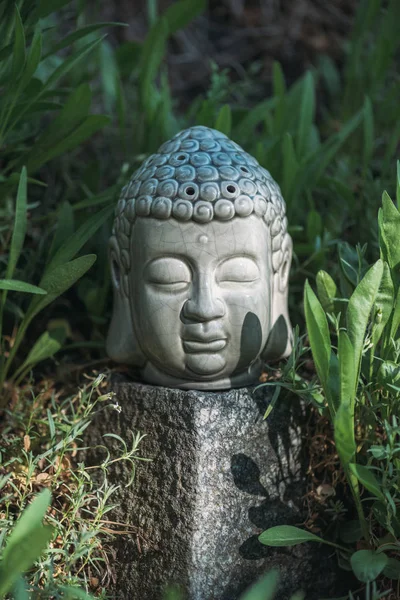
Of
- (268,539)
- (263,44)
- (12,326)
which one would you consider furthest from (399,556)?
(263,44)

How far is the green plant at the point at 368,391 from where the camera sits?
4.34 ft

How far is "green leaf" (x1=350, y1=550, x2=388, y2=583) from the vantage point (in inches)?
51.8

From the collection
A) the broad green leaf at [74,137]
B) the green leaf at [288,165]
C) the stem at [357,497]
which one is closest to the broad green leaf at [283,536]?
the stem at [357,497]

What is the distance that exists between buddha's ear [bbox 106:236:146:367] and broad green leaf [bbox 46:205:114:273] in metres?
0.05

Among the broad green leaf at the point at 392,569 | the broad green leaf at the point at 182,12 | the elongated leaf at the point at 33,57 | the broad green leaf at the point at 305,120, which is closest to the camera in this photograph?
the broad green leaf at the point at 392,569

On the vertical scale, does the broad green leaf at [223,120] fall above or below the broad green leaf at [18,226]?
above

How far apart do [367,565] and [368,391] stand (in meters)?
0.33

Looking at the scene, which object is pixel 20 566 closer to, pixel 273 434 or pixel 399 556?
pixel 273 434

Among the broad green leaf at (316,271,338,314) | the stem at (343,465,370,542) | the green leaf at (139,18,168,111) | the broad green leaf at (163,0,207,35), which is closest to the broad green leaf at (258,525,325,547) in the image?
the stem at (343,465,370,542)

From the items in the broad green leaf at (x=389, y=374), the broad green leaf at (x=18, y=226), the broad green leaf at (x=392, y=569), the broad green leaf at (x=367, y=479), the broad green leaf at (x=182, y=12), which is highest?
the broad green leaf at (x=182, y=12)

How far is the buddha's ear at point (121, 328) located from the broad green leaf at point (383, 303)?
0.49m

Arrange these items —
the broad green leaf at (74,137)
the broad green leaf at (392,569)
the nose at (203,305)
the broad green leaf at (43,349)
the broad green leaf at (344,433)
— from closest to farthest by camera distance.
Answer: the broad green leaf at (344,433) → the broad green leaf at (392,569) → the nose at (203,305) → the broad green leaf at (43,349) → the broad green leaf at (74,137)

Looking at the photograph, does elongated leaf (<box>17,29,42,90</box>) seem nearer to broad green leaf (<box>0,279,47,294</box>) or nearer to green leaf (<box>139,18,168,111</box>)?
broad green leaf (<box>0,279,47,294</box>)

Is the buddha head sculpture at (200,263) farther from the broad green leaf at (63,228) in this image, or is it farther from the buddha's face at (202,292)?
the broad green leaf at (63,228)
